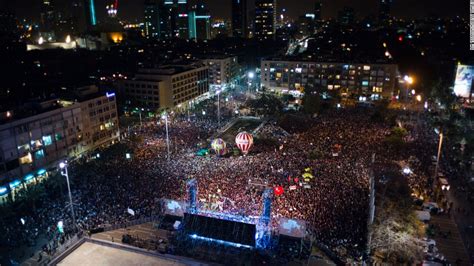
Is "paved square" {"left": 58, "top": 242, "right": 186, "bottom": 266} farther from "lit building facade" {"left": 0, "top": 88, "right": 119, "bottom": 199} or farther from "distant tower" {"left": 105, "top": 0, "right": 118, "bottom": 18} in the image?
"distant tower" {"left": 105, "top": 0, "right": 118, "bottom": 18}

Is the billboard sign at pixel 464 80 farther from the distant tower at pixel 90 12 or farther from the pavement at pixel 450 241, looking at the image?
the distant tower at pixel 90 12

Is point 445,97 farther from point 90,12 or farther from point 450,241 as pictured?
point 90,12

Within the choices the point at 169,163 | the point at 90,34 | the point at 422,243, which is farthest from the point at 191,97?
the point at 90,34

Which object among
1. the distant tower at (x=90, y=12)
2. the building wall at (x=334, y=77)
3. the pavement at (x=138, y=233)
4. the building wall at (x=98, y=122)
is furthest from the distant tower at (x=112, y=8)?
the pavement at (x=138, y=233)

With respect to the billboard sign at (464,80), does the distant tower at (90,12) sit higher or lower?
higher

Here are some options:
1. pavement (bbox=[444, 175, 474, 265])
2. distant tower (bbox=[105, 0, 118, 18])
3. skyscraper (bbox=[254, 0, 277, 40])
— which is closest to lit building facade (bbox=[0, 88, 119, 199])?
pavement (bbox=[444, 175, 474, 265])

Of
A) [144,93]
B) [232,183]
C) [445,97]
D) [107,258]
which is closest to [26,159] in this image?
[107,258]
